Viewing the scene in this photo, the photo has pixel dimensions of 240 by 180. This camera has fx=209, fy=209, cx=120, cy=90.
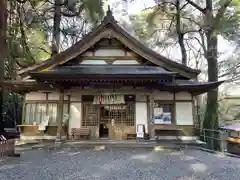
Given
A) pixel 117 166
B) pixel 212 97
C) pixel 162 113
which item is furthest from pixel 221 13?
pixel 117 166

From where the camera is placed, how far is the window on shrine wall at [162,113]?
10094 millimetres

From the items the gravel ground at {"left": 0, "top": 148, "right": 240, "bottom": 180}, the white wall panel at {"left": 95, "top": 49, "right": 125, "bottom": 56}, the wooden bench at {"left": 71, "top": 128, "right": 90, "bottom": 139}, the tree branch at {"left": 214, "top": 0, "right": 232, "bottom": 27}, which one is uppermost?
the tree branch at {"left": 214, "top": 0, "right": 232, "bottom": 27}

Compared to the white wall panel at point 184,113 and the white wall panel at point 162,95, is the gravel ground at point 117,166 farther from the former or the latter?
the white wall panel at point 162,95

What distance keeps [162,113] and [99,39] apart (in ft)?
15.3

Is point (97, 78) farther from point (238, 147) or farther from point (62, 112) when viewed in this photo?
point (238, 147)

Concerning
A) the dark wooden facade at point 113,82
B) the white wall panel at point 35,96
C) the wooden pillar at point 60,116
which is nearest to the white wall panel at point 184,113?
the dark wooden facade at point 113,82

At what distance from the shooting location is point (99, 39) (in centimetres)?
987

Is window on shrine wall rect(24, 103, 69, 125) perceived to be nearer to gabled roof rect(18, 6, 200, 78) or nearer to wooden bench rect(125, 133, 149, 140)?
gabled roof rect(18, 6, 200, 78)

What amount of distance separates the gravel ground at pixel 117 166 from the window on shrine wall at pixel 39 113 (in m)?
2.33

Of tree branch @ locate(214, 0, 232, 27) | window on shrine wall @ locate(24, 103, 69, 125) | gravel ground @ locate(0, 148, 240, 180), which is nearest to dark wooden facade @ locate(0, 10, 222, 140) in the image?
window on shrine wall @ locate(24, 103, 69, 125)

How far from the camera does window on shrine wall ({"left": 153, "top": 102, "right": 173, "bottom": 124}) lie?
397 inches

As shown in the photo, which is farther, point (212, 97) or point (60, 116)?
point (212, 97)

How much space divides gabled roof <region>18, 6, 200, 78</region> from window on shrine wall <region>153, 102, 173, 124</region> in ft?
6.23

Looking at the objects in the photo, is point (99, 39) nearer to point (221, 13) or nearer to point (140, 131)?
point (140, 131)
